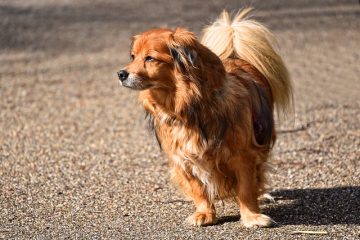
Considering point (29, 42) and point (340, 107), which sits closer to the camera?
point (340, 107)

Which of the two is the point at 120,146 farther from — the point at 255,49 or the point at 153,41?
the point at 153,41

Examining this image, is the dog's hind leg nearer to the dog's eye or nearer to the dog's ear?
the dog's ear

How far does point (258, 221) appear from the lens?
5578 millimetres

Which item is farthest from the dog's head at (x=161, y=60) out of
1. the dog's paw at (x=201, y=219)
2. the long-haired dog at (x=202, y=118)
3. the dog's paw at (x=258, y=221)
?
the dog's paw at (x=258, y=221)

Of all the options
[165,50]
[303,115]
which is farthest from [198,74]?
[303,115]

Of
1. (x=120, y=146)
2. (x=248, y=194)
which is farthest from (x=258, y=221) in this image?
(x=120, y=146)

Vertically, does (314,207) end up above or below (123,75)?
below

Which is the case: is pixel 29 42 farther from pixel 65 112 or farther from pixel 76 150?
pixel 76 150

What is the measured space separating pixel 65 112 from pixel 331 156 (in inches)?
152

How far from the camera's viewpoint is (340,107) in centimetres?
969

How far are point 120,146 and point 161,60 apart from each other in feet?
9.82

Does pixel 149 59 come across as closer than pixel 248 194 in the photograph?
Yes

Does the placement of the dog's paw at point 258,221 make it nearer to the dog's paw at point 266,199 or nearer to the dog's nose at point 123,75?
the dog's paw at point 266,199

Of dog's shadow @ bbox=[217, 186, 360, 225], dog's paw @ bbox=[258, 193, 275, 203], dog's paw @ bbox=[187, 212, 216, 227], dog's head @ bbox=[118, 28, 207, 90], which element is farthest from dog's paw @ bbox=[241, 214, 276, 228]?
dog's head @ bbox=[118, 28, 207, 90]
